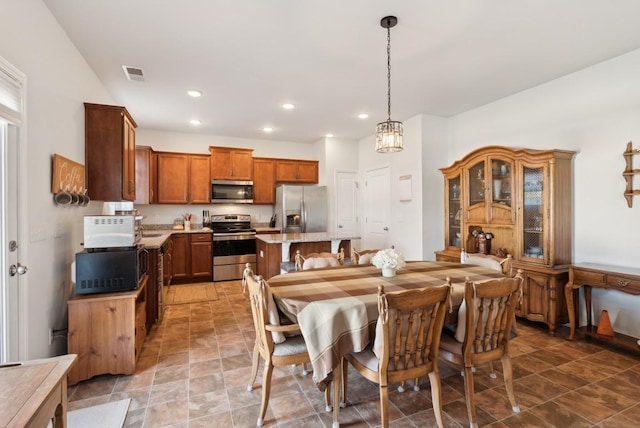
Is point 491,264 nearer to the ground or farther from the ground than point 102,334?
farther from the ground

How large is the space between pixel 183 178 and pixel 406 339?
5101 mm

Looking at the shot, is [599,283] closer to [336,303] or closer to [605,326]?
[605,326]

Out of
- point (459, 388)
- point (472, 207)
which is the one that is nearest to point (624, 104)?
point (472, 207)

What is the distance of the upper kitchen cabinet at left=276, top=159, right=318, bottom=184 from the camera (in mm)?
6227

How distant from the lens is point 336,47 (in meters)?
2.71

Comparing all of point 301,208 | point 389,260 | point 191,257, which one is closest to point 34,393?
point 389,260

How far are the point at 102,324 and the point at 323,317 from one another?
5.94ft

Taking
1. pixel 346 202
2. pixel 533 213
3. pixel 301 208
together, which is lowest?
pixel 533 213

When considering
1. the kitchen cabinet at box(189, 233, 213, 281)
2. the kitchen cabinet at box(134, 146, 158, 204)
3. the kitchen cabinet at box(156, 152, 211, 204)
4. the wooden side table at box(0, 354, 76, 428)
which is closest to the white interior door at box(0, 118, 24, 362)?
the wooden side table at box(0, 354, 76, 428)

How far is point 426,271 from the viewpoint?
8.38 feet

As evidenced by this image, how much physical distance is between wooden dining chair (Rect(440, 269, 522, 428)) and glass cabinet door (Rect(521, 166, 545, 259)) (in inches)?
69.3

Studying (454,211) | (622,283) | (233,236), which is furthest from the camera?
(233,236)

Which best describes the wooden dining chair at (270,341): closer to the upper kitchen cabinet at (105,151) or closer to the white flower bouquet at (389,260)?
the white flower bouquet at (389,260)

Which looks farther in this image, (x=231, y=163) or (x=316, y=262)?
(x=231, y=163)
